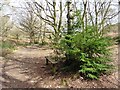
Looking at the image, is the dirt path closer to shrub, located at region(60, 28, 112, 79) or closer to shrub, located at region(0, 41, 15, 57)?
shrub, located at region(60, 28, 112, 79)

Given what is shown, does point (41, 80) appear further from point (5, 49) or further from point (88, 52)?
point (5, 49)

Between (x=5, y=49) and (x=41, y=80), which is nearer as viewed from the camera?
(x=41, y=80)

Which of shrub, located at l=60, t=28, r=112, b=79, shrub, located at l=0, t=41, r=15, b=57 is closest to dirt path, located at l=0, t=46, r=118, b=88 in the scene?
shrub, located at l=60, t=28, r=112, b=79

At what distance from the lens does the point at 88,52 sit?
24.6ft

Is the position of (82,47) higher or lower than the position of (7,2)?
lower

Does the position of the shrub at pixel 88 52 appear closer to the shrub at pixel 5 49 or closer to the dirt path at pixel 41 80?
the dirt path at pixel 41 80

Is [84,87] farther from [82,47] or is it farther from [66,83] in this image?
[82,47]

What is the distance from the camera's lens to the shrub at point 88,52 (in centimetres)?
723

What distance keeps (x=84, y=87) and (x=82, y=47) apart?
1.44 m

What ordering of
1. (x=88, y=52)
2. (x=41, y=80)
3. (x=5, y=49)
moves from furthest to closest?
(x=5, y=49) < (x=88, y=52) < (x=41, y=80)

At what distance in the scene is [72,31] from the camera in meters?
8.09

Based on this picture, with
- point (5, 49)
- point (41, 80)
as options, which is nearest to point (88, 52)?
point (41, 80)

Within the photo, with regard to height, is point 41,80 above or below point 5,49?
below

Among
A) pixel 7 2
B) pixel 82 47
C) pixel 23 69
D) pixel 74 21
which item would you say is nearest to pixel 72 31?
pixel 74 21
